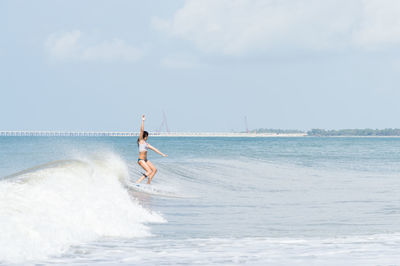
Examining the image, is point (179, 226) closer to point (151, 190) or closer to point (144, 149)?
point (144, 149)

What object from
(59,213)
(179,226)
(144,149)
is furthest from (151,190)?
(59,213)

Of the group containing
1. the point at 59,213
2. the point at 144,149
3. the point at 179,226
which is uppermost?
the point at 144,149

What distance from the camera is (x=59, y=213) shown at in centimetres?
1052

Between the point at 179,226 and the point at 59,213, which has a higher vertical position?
the point at 59,213

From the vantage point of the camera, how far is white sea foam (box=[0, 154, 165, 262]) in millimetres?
8531

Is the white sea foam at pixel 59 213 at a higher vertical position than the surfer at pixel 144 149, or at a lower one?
lower

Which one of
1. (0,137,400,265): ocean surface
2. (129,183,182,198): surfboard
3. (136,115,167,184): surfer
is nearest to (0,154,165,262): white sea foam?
(0,137,400,265): ocean surface

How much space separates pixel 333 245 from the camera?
9.28 metres

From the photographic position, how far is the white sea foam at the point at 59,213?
853 cm

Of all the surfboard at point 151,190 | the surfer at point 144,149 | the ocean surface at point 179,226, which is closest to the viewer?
the ocean surface at point 179,226

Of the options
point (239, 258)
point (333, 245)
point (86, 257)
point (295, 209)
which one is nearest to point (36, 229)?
point (86, 257)

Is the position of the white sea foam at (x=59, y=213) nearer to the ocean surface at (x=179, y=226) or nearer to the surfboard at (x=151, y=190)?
the ocean surface at (x=179, y=226)

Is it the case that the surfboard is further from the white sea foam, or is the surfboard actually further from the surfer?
the white sea foam

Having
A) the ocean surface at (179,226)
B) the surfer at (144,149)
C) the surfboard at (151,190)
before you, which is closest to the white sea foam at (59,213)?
the ocean surface at (179,226)
